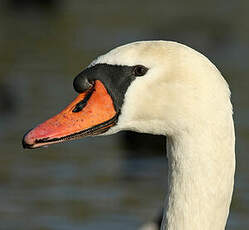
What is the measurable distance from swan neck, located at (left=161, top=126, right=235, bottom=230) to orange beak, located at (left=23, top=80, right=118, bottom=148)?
14.4 inches

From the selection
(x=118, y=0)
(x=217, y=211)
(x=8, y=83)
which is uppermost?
(x=118, y=0)

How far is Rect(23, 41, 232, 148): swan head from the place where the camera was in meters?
5.58

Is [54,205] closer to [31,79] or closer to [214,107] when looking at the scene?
[31,79]

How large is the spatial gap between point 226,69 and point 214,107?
10215mm

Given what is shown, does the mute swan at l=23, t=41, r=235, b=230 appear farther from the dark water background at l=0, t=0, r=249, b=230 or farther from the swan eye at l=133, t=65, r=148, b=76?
the dark water background at l=0, t=0, r=249, b=230

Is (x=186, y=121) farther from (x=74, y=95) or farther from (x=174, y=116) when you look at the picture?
(x=74, y=95)

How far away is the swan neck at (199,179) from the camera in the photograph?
18.4 ft

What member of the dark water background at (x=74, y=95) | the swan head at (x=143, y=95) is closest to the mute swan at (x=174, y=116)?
the swan head at (x=143, y=95)

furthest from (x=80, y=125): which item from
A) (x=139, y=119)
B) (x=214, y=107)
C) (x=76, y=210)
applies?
(x=76, y=210)

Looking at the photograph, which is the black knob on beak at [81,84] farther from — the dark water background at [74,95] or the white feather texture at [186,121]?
the dark water background at [74,95]

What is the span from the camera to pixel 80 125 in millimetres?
5750

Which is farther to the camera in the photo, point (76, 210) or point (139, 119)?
point (76, 210)

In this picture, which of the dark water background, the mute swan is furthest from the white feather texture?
the dark water background

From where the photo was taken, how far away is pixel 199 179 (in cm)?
569
